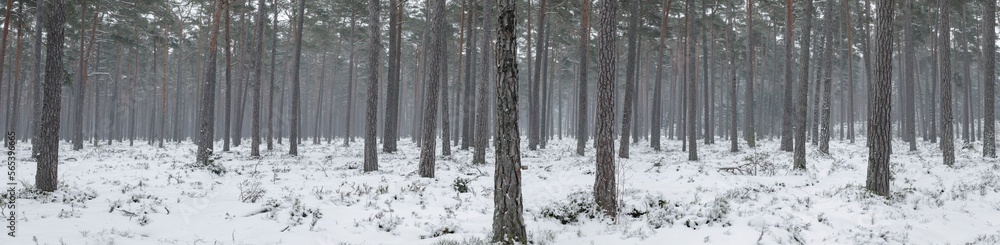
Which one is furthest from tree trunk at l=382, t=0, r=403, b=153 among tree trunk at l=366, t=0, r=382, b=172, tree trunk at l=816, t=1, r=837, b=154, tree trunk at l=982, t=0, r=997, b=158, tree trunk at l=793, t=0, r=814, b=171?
tree trunk at l=982, t=0, r=997, b=158

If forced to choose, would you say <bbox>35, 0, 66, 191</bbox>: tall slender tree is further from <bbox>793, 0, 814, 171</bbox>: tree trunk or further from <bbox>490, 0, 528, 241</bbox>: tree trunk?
<bbox>793, 0, 814, 171</bbox>: tree trunk

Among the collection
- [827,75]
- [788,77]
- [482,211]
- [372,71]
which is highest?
[788,77]

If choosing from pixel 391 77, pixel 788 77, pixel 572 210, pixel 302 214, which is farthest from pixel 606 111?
pixel 788 77

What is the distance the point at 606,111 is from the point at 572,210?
1.72 meters

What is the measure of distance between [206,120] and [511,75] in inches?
497

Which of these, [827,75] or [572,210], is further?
[827,75]

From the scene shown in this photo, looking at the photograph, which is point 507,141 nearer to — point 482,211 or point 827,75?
point 482,211

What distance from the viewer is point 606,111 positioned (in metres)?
7.99

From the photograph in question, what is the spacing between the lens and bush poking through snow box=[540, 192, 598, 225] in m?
8.04

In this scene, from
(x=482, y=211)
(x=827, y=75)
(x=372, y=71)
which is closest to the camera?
(x=482, y=211)

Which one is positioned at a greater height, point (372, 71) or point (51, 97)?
point (372, 71)

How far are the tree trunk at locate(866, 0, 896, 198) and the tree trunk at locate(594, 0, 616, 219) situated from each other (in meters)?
4.89

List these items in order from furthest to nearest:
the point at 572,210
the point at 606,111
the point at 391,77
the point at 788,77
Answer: the point at 391,77 < the point at 788,77 < the point at 572,210 < the point at 606,111

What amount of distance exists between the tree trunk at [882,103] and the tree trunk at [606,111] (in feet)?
16.0
